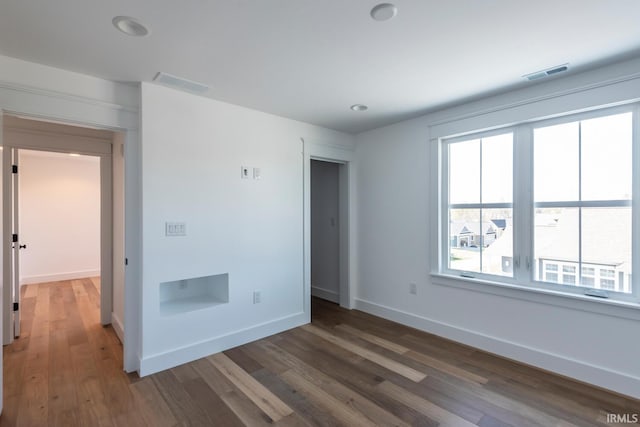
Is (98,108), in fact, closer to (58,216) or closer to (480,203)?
(480,203)

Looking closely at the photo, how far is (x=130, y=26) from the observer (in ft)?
6.21

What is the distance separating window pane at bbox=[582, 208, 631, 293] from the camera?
242cm

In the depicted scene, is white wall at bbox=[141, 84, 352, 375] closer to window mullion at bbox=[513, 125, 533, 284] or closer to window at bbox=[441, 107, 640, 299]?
window at bbox=[441, 107, 640, 299]

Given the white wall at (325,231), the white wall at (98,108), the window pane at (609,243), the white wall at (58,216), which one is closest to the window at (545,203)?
the window pane at (609,243)

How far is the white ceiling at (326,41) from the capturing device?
1722mm

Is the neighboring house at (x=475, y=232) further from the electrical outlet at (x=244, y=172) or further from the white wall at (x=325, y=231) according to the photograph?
the electrical outlet at (x=244, y=172)

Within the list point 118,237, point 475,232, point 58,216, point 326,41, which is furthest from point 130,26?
point 58,216

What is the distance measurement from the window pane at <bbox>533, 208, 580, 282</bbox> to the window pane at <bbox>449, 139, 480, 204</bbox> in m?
0.63

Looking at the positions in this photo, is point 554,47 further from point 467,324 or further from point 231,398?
point 231,398

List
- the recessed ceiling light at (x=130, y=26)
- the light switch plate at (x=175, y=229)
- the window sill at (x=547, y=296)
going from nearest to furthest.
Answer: the recessed ceiling light at (x=130, y=26), the window sill at (x=547, y=296), the light switch plate at (x=175, y=229)

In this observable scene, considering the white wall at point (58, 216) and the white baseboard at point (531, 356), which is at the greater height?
the white wall at point (58, 216)

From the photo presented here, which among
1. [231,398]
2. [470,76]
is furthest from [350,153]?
[231,398]

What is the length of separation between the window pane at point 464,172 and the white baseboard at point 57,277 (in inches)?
290

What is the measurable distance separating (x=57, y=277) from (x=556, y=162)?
849cm
